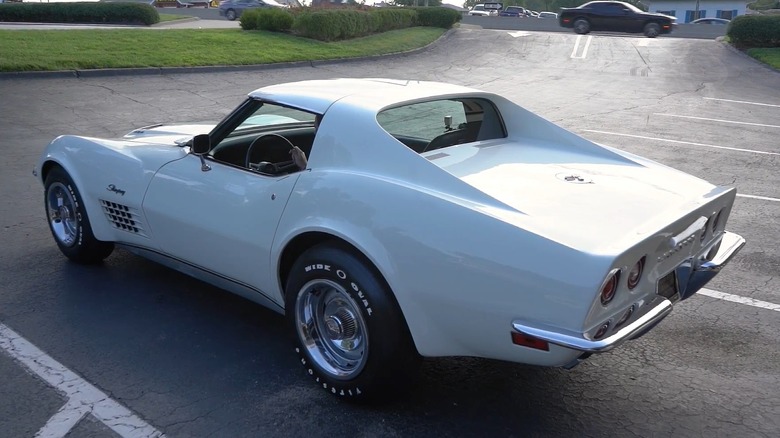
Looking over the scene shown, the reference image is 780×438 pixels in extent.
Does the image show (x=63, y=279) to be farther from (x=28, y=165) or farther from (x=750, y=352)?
(x=750, y=352)

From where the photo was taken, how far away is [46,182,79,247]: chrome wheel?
5.25 metres

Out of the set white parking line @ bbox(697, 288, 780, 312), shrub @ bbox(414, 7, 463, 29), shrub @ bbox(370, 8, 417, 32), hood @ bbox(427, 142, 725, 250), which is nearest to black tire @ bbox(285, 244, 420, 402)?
hood @ bbox(427, 142, 725, 250)

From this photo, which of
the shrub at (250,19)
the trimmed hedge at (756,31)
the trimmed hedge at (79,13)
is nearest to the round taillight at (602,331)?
the shrub at (250,19)

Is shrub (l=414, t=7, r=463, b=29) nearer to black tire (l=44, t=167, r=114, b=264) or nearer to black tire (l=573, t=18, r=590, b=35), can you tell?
black tire (l=573, t=18, r=590, b=35)

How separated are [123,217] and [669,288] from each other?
3336 mm

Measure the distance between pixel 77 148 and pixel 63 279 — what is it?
908 mm

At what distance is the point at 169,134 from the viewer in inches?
208

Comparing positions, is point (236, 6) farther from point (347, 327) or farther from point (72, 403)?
point (347, 327)

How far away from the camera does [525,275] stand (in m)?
2.98

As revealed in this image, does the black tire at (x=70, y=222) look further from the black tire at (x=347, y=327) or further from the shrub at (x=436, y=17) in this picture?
the shrub at (x=436, y=17)

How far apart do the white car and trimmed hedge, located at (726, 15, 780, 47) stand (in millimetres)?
22866

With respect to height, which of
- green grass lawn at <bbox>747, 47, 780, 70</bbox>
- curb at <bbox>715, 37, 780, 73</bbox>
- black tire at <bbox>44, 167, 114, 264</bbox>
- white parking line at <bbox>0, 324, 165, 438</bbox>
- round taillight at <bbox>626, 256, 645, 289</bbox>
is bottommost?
curb at <bbox>715, 37, 780, 73</bbox>

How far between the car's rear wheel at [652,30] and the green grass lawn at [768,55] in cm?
764

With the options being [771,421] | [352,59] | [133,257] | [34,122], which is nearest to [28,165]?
[34,122]
